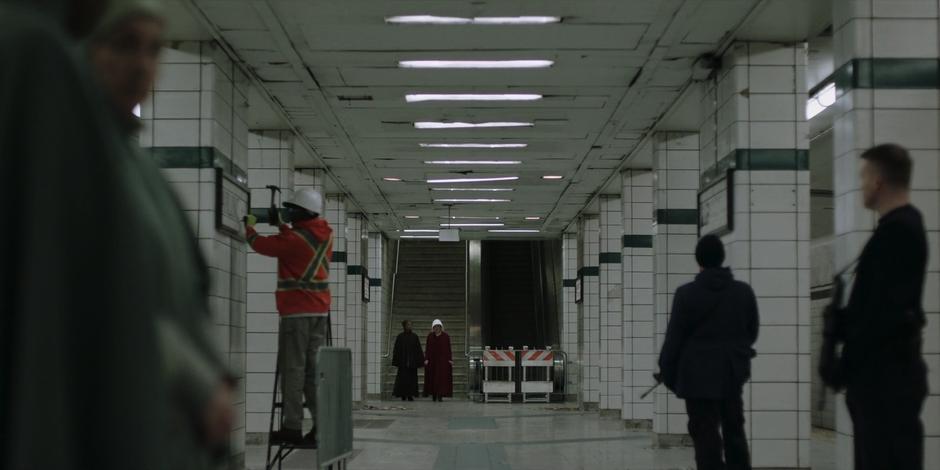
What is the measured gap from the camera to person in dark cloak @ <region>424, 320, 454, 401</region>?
2352 cm

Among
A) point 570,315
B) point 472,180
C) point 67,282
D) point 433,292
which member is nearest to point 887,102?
point 67,282

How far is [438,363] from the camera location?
23.7 metres

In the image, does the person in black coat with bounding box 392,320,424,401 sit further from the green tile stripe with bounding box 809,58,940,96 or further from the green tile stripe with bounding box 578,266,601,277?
the green tile stripe with bounding box 809,58,940,96

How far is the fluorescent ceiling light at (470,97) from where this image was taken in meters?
11.4

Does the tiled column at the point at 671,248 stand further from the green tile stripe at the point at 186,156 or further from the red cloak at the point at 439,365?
the red cloak at the point at 439,365

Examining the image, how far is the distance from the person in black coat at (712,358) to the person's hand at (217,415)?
5062 millimetres

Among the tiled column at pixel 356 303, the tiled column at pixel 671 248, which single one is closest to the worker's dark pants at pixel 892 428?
the tiled column at pixel 671 248

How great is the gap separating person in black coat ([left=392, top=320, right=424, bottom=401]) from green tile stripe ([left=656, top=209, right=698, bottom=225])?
11439 mm

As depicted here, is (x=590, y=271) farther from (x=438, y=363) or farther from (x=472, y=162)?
(x=472, y=162)

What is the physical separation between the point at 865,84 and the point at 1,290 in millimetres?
6530

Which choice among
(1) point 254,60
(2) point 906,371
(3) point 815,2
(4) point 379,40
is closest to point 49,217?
(2) point 906,371

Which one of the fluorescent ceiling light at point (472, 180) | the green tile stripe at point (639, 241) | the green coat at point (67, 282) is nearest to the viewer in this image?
the green coat at point (67, 282)

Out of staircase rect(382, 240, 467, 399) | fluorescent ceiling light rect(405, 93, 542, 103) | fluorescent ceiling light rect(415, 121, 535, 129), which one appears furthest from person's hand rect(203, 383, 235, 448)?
staircase rect(382, 240, 467, 399)

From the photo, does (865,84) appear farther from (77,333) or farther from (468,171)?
(468,171)
